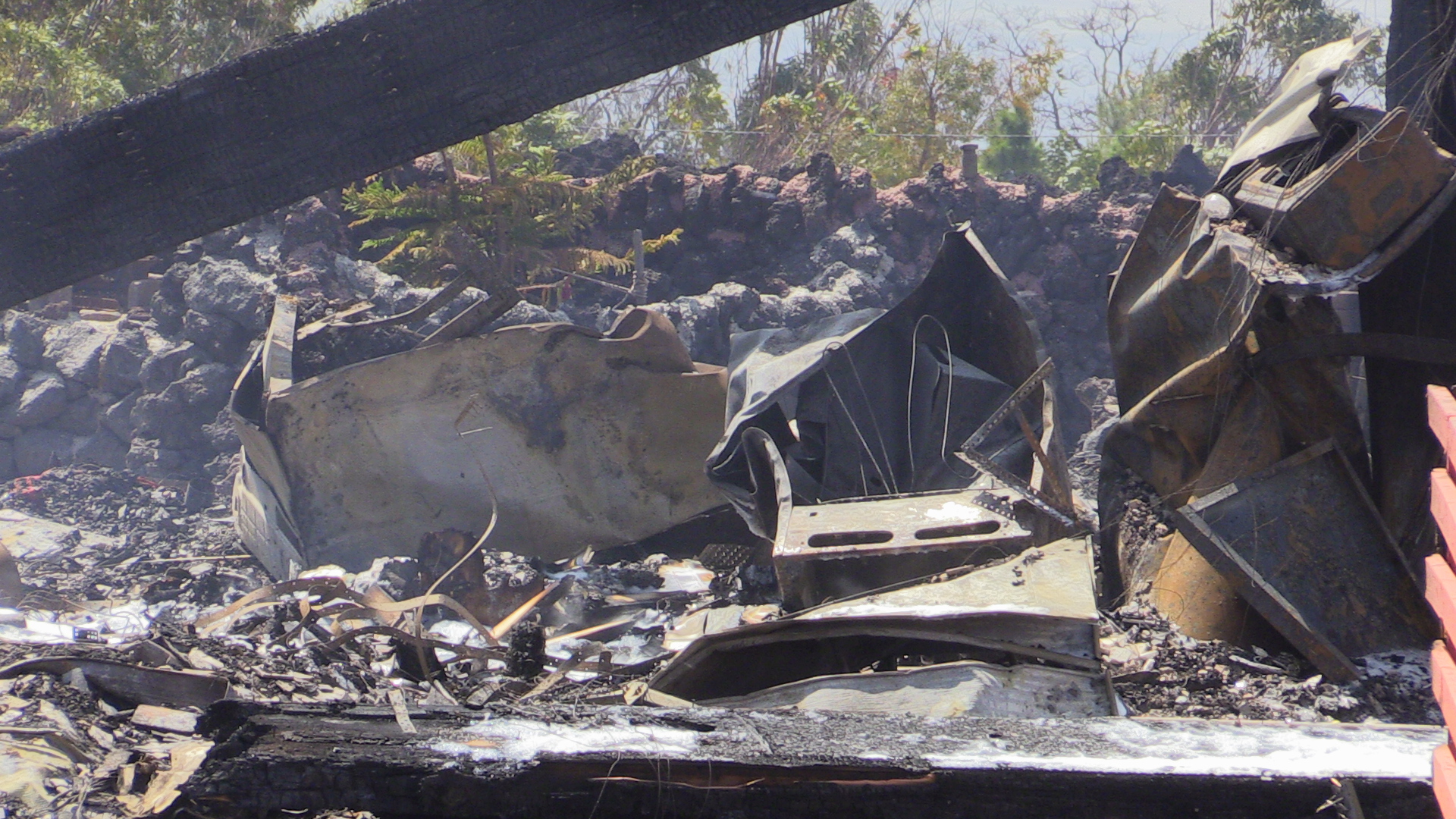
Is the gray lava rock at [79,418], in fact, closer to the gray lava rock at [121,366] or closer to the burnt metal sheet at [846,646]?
the gray lava rock at [121,366]

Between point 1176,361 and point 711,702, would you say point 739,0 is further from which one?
point 1176,361

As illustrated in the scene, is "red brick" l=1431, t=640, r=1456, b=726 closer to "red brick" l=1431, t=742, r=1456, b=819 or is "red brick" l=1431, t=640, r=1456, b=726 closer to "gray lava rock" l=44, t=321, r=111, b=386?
"red brick" l=1431, t=742, r=1456, b=819

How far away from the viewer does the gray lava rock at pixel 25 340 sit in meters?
10.3

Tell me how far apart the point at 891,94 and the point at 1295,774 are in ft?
87.7

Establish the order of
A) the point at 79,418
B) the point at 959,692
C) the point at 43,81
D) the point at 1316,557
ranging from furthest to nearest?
the point at 43,81 < the point at 79,418 < the point at 1316,557 < the point at 959,692

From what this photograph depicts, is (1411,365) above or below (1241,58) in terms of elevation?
below

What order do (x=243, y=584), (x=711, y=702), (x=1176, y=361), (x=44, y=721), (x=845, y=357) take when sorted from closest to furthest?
(x=44, y=721), (x=711, y=702), (x=1176, y=361), (x=845, y=357), (x=243, y=584)

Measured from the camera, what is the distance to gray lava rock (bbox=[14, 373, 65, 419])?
390 inches

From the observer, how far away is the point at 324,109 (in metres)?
1.53

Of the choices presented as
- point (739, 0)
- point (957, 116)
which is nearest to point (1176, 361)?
point (739, 0)

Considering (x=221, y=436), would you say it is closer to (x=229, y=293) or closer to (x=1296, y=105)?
(x=229, y=293)

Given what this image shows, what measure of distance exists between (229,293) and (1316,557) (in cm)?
952

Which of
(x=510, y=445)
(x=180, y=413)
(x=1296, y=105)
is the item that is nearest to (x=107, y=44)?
(x=180, y=413)

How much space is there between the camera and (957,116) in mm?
26641
